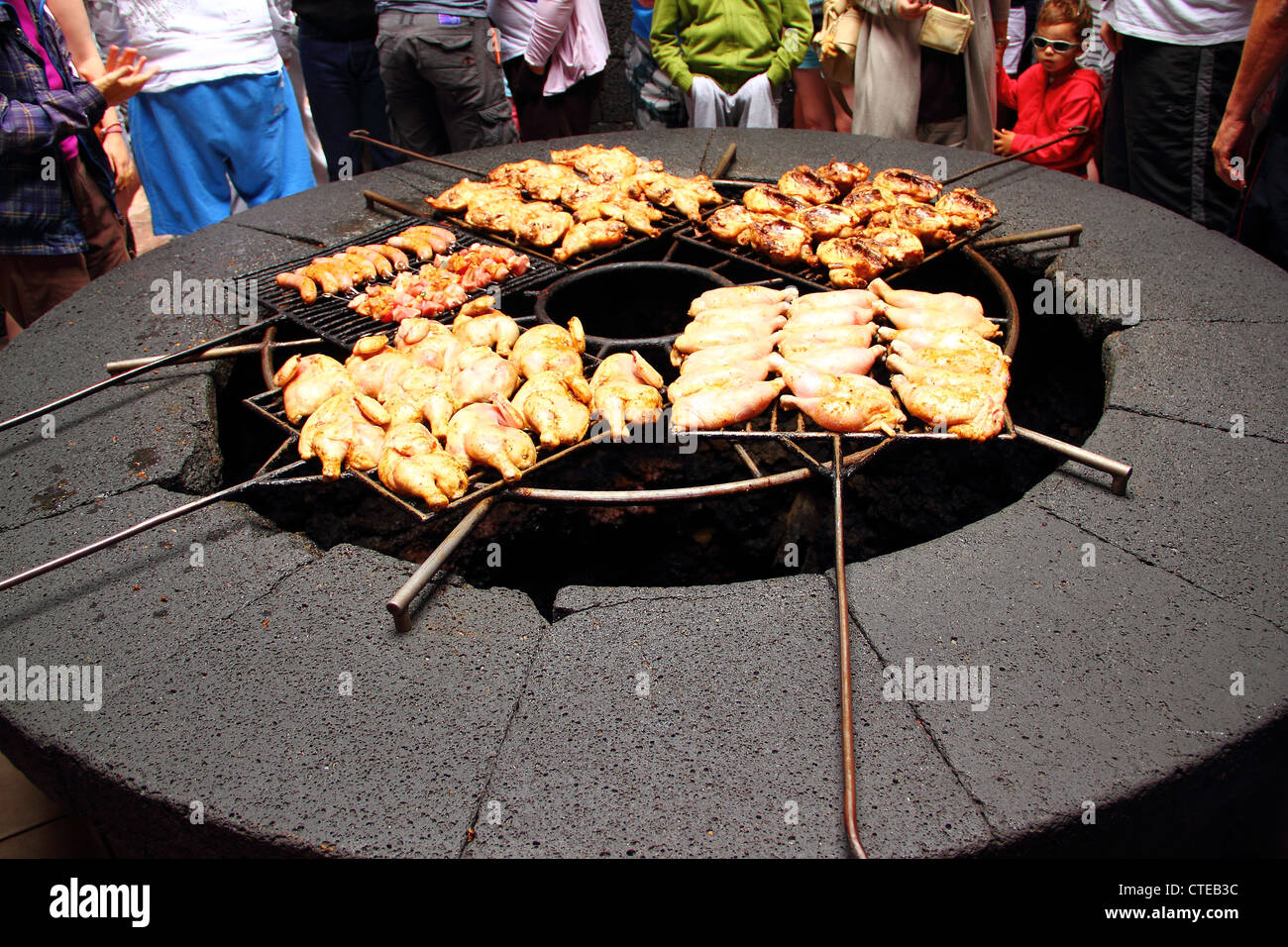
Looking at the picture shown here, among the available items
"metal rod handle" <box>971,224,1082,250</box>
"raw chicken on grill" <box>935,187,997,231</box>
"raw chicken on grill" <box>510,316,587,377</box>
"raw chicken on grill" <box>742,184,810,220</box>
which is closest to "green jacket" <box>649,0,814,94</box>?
"raw chicken on grill" <box>742,184,810,220</box>

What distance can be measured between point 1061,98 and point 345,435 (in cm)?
592

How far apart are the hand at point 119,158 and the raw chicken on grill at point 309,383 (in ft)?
9.77

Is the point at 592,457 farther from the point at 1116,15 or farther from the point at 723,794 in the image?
the point at 1116,15

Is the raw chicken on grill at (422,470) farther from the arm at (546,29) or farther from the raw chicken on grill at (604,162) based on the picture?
the arm at (546,29)

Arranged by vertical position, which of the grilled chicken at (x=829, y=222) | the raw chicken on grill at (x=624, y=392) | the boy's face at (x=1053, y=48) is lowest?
the raw chicken on grill at (x=624, y=392)

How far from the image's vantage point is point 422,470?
8.64ft

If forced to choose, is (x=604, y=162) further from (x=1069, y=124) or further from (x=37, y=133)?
(x=1069, y=124)

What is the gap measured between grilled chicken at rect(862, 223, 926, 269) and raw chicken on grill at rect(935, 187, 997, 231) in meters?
0.26

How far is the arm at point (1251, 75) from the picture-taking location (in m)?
4.00

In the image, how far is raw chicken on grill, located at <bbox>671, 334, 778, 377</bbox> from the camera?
126 inches

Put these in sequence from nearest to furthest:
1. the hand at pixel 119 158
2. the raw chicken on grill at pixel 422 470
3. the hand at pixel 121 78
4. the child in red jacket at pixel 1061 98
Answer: the raw chicken on grill at pixel 422 470, the hand at pixel 121 78, the hand at pixel 119 158, the child in red jacket at pixel 1061 98

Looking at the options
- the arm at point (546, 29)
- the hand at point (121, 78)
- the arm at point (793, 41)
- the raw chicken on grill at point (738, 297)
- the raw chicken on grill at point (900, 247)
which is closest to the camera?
the raw chicken on grill at point (738, 297)

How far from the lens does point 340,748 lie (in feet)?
6.84

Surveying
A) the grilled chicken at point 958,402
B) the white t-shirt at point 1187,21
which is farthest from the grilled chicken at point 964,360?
the white t-shirt at point 1187,21
